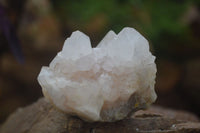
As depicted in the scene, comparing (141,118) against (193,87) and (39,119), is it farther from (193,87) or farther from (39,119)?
(193,87)

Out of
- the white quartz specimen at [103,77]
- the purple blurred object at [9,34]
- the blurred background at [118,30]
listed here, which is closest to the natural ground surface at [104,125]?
the white quartz specimen at [103,77]

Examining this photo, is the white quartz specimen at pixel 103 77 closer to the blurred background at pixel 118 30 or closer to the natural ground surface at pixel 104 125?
→ the natural ground surface at pixel 104 125

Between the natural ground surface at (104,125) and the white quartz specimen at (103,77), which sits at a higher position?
the white quartz specimen at (103,77)

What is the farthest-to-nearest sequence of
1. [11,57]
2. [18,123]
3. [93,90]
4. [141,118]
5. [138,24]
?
Answer: [11,57] < [138,24] < [18,123] < [141,118] < [93,90]

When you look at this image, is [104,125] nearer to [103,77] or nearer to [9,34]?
[103,77]

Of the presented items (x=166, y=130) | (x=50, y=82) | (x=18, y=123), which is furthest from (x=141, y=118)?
(x=18, y=123)

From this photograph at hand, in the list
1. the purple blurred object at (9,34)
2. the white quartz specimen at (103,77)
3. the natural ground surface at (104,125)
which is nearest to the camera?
the white quartz specimen at (103,77)
